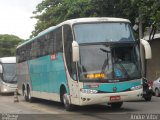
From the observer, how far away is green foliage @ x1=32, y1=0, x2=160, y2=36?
2688cm

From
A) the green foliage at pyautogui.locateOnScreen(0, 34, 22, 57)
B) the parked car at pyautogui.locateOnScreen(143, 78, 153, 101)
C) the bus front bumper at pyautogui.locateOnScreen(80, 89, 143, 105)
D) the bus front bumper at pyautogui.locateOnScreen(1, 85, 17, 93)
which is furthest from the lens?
the green foliage at pyautogui.locateOnScreen(0, 34, 22, 57)

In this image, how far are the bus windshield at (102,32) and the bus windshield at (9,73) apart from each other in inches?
849

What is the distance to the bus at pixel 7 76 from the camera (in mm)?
37594

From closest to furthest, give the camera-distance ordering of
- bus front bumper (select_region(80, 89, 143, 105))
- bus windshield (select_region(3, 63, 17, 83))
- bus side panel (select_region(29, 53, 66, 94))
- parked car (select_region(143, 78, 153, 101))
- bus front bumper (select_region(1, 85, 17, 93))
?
bus front bumper (select_region(80, 89, 143, 105)) → bus side panel (select_region(29, 53, 66, 94)) → parked car (select_region(143, 78, 153, 101)) → bus front bumper (select_region(1, 85, 17, 93)) → bus windshield (select_region(3, 63, 17, 83))

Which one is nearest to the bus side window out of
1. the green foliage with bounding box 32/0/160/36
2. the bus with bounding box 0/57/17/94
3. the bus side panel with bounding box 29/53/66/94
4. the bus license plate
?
the bus side panel with bounding box 29/53/66/94

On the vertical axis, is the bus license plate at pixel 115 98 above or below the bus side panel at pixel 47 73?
below

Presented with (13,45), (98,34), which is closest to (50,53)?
(98,34)

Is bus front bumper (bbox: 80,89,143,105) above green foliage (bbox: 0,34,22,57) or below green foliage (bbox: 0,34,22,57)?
below

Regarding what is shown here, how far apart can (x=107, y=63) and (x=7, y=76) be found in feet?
73.8

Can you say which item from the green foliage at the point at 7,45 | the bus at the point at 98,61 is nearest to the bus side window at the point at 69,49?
the bus at the point at 98,61

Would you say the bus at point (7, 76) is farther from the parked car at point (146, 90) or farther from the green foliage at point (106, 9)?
the parked car at point (146, 90)

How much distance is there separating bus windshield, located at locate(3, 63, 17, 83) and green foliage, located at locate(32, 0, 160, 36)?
17.2 feet

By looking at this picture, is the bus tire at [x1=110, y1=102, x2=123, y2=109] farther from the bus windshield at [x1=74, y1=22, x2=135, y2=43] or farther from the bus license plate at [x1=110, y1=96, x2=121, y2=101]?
the bus windshield at [x1=74, y1=22, x2=135, y2=43]

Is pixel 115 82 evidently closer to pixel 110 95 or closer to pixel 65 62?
pixel 110 95
